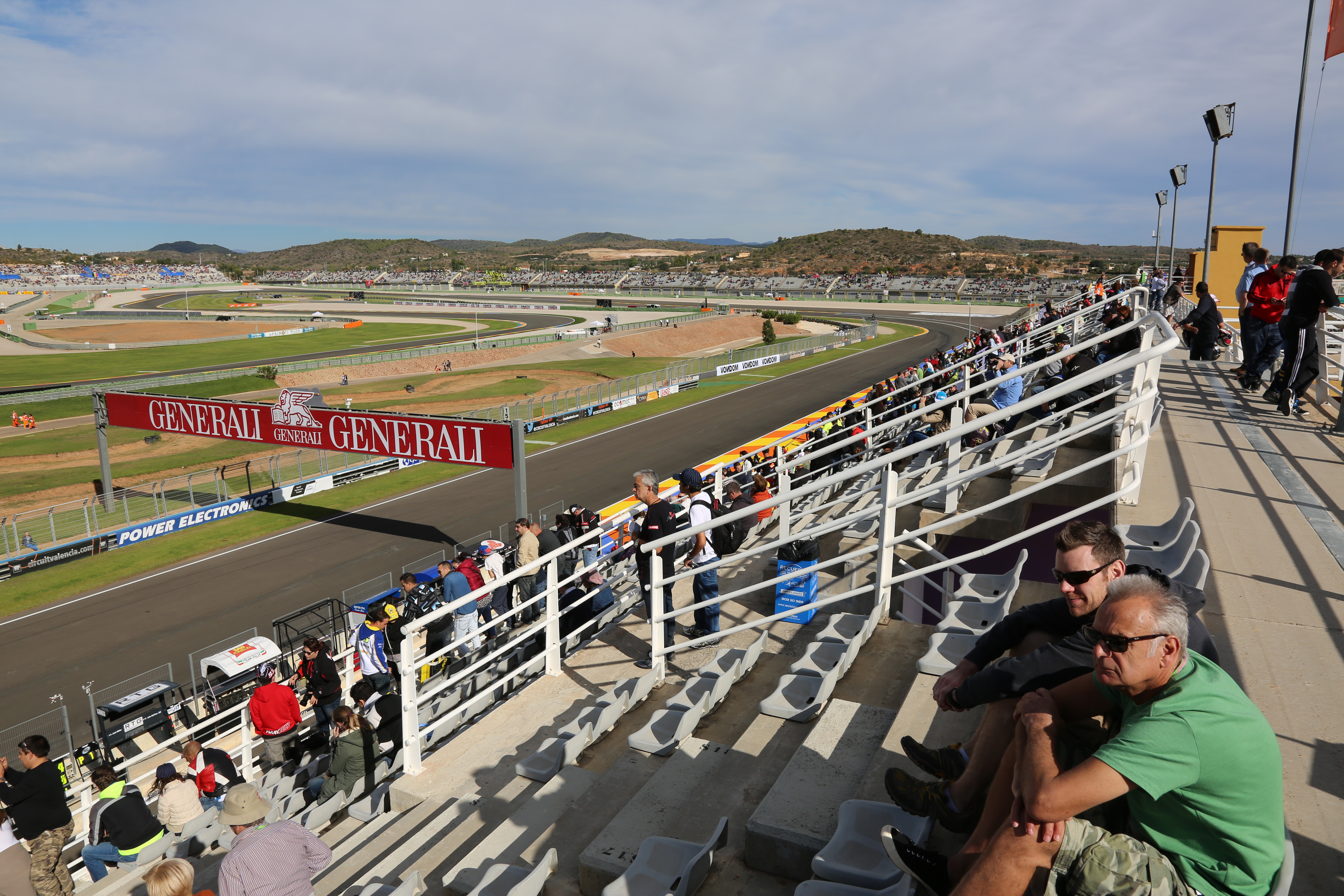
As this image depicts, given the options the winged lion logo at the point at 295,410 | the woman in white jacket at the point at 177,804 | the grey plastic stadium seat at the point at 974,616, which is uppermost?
the grey plastic stadium seat at the point at 974,616

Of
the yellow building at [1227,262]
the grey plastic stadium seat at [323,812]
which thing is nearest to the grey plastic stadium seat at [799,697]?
the grey plastic stadium seat at [323,812]

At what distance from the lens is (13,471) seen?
28500 millimetres

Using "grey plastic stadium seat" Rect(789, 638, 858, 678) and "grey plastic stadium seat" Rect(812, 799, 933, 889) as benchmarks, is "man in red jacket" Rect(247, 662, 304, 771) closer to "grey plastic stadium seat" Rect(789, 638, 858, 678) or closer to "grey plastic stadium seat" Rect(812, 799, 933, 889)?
"grey plastic stadium seat" Rect(789, 638, 858, 678)

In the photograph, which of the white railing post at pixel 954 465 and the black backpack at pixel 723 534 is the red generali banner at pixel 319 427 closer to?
the black backpack at pixel 723 534

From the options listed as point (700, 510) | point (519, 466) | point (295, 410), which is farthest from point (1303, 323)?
point (295, 410)

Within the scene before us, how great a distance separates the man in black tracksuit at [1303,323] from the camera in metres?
7.45

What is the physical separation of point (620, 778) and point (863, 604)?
2716mm

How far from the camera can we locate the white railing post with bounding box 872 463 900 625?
489 cm

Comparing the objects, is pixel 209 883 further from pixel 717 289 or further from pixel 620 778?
pixel 717 289

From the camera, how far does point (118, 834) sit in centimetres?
688

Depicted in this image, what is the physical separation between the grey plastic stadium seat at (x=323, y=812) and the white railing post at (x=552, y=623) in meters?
1.86

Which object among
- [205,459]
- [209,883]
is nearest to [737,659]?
[209,883]

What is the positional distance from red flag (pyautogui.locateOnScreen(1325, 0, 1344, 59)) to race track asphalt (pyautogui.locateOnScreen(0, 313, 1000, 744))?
59.8 ft

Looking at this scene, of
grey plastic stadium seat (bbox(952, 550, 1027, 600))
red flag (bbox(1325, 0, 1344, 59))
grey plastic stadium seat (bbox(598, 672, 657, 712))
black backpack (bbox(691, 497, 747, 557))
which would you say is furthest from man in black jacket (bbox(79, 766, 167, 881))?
red flag (bbox(1325, 0, 1344, 59))
